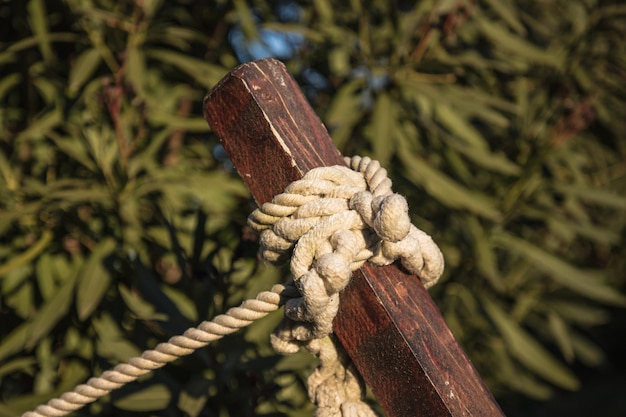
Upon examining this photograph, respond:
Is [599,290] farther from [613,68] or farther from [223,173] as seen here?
[223,173]

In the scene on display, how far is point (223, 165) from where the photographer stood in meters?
2.29

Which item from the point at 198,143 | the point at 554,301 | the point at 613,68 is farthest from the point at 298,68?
the point at 554,301

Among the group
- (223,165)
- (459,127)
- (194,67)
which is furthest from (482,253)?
(194,67)

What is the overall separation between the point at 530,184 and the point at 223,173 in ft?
3.31

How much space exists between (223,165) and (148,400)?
100 cm

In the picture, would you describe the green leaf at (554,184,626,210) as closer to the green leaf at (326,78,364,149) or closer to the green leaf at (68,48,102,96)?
the green leaf at (326,78,364,149)

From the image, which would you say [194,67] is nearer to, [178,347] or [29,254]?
[29,254]

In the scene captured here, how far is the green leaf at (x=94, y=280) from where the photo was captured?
1.63m

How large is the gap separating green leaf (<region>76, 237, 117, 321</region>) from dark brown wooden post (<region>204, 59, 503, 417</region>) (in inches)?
30.4

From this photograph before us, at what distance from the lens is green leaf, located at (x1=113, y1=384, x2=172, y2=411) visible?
1428mm

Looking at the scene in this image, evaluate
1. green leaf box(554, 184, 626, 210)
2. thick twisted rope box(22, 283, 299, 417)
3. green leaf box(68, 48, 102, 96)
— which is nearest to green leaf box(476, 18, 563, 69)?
green leaf box(554, 184, 626, 210)

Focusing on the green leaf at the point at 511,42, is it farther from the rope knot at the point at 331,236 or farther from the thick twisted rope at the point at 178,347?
the thick twisted rope at the point at 178,347

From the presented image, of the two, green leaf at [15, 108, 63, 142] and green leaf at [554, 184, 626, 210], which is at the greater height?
green leaf at [554, 184, 626, 210]

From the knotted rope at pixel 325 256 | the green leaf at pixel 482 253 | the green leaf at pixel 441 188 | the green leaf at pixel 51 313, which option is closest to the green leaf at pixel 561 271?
the green leaf at pixel 482 253
